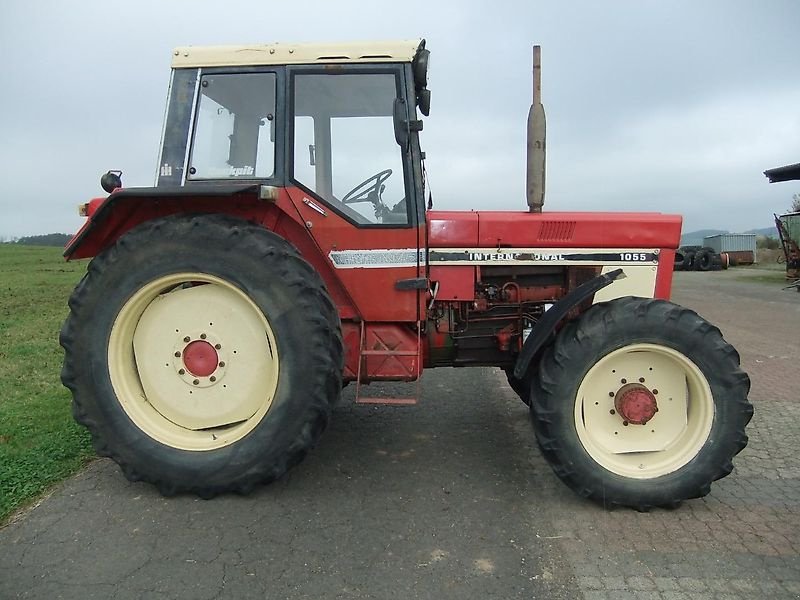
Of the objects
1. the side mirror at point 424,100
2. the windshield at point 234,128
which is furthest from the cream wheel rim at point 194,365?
the side mirror at point 424,100

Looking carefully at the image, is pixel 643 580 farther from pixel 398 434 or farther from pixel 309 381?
pixel 398 434

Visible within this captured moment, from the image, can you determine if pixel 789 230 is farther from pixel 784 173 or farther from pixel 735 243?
pixel 735 243

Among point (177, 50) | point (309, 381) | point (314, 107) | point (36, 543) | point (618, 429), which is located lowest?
point (36, 543)

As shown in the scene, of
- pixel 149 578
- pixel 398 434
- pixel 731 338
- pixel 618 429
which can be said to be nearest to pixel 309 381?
pixel 149 578

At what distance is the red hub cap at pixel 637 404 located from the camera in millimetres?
3417

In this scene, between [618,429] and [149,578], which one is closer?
[149,578]

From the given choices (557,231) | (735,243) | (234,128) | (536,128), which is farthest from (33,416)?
(735,243)

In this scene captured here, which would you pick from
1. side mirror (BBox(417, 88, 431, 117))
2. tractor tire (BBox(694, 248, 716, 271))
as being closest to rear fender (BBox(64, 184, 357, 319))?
side mirror (BBox(417, 88, 431, 117))

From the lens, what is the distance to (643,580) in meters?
2.69

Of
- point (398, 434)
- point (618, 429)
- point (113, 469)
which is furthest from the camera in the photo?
point (398, 434)

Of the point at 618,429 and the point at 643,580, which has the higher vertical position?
the point at 618,429

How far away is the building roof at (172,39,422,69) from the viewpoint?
3.47 m

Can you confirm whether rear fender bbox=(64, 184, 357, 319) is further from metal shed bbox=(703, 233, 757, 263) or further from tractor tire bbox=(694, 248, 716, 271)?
metal shed bbox=(703, 233, 757, 263)

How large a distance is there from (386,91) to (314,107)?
0.45 m
